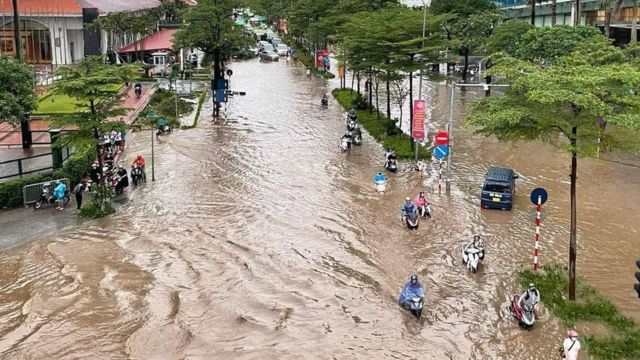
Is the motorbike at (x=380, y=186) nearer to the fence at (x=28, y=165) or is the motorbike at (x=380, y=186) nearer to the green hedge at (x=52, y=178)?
the green hedge at (x=52, y=178)

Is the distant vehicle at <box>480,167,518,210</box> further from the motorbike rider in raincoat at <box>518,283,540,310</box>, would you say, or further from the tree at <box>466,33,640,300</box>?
the motorbike rider in raincoat at <box>518,283,540,310</box>

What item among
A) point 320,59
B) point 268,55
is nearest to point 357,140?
point 320,59

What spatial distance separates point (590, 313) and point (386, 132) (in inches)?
961

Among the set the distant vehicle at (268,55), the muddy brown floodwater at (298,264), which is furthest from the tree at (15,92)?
the distant vehicle at (268,55)

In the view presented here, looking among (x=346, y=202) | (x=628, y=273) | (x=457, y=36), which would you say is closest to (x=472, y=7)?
(x=457, y=36)

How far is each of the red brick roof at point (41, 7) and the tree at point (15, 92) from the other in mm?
29177

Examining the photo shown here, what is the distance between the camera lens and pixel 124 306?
60.4 feet

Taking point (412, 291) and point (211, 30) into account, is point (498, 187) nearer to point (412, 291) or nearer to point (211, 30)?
point (412, 291)

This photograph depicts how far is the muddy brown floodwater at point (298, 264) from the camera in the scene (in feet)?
54.9

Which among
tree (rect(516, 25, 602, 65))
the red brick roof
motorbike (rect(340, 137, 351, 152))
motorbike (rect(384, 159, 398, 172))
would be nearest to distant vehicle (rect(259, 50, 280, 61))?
the red brick roof

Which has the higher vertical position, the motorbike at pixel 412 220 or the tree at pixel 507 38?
the tree at pixel 507 38

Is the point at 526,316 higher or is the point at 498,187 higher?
the point at 498,187

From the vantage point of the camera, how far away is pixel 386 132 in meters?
41.3

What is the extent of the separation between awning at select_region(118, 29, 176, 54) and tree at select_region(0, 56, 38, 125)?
122 feet
